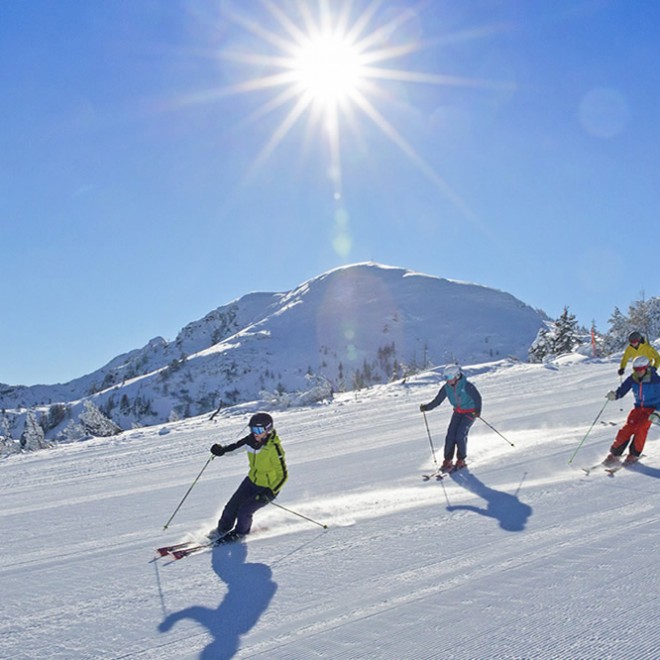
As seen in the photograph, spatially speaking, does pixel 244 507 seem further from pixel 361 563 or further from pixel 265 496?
pixel 361 563

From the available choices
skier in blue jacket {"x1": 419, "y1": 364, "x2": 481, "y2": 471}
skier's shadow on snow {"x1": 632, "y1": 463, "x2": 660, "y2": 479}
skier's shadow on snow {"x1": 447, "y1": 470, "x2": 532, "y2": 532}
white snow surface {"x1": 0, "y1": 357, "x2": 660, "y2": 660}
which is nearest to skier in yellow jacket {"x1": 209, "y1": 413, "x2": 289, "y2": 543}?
white snow surface {"x1": 0, "y1": 357, "x2": 660, "y2": 660}

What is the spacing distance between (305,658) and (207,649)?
65 cm

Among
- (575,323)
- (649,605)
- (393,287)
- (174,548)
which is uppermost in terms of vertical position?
(393,287)

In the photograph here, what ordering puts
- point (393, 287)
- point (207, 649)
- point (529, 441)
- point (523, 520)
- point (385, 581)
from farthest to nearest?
point (393, 287) < point (529, 441) < point (523, 520) < point (385, 581) < point (207, 649)

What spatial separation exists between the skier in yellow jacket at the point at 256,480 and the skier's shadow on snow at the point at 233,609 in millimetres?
686

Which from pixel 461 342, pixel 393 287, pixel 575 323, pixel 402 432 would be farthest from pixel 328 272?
pixel 402 432

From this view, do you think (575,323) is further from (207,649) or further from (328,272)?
(328,272)

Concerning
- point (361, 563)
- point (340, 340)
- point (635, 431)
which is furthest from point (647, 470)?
point (340, 340)

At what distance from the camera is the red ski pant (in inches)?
304

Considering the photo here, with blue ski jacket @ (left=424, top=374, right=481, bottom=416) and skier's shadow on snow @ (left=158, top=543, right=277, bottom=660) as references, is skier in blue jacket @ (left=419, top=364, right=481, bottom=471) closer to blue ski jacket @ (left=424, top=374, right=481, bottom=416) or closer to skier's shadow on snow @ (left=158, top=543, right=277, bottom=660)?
blue ski jacket @ (left=424, top=374, right=481, bottom=416)

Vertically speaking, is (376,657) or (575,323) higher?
(575,323)

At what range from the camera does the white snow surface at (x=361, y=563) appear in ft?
11.5

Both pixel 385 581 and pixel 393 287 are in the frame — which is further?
pixel 393 287

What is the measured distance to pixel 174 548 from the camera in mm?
5445
